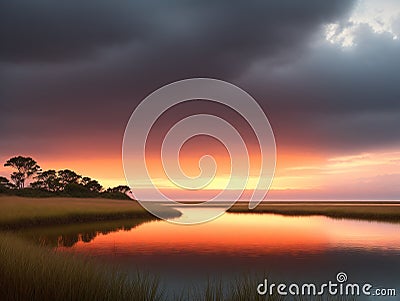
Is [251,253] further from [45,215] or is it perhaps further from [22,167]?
[22,167]

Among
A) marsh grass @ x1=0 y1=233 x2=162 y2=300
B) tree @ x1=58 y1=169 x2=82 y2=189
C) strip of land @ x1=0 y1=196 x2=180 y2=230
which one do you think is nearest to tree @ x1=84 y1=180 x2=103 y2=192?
tree @ x1=58 y1=169 x2=82 y2=189

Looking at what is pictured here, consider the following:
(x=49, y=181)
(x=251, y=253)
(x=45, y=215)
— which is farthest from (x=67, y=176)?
(x=251, y=253)

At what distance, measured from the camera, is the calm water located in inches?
764

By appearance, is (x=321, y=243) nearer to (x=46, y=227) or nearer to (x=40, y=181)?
(x=46, y=227)

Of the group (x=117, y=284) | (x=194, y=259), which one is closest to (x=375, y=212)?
(x=194, y=259)

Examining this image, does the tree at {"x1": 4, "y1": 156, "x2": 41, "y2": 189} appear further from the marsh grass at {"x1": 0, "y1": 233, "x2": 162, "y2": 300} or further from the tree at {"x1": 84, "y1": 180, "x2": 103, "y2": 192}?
the marsh grass at {"x1": 0, "y1": 233, "x2": 162, "y2": 300}

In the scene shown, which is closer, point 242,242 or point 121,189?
point 242,242

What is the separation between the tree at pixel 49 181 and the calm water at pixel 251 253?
76614mm

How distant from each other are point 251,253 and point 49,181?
313 feet

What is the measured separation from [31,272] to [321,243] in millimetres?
25218

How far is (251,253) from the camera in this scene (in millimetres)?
26250

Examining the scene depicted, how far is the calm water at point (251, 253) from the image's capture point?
19.4 meters

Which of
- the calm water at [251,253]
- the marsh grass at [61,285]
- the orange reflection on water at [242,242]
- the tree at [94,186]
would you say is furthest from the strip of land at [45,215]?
the tree at [94,186]

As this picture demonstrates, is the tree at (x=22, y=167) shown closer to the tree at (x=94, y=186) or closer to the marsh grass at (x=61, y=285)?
the tree at (x=94, y=186)
